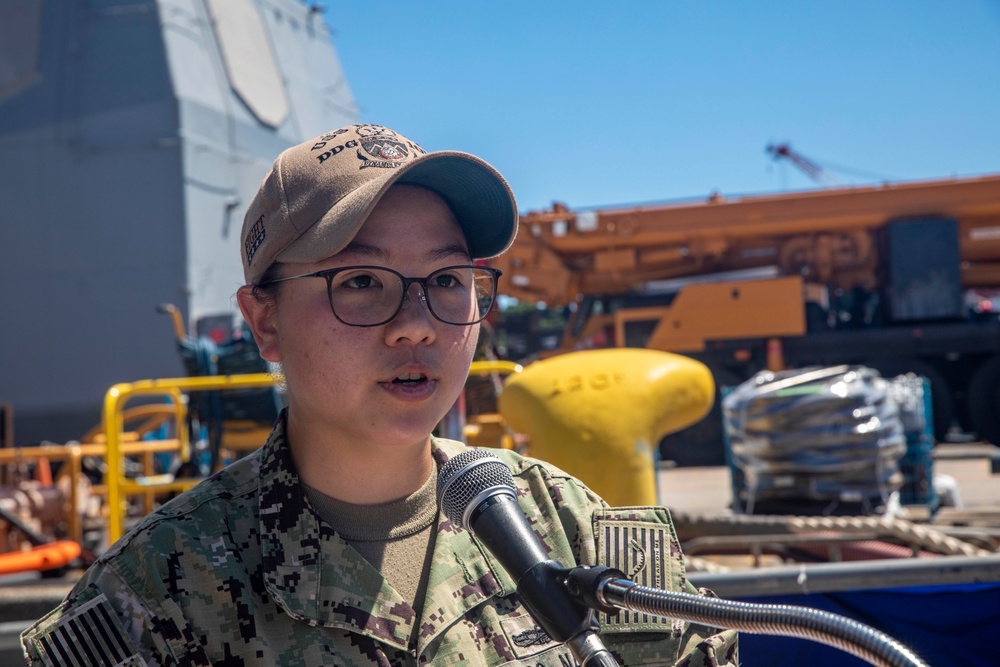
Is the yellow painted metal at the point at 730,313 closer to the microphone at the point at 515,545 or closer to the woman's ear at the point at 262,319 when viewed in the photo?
the woman's ear at the point at 262,319

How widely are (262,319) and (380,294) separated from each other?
0.24m

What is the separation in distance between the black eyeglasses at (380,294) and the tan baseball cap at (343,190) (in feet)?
0.16

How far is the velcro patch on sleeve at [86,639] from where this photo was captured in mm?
1200

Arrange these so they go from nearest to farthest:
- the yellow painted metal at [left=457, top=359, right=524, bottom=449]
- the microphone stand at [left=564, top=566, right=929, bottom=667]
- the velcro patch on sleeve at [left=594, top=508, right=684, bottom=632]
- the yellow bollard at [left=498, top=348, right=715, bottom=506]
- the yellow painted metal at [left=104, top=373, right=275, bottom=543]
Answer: the microphone stand at [left=564, top=566, right=929, bottom=667] → the velcro patch on sleeve at [left=594, top=508, right=684, bottom=632] → the yellow bollard at [left=498, top=348, right=715, bottom=506] → the yellow painted metal at [left=104, top=373, right=275, bottom=543] → the yellow painted metal at [left=457, top=359, right=524, bottom=449]

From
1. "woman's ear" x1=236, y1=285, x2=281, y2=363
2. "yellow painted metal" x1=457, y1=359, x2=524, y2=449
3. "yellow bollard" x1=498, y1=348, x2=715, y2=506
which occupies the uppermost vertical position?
"woman's ear" x1=236, y1=285, x2=281, y2=363

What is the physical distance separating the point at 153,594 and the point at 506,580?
502 millimetres

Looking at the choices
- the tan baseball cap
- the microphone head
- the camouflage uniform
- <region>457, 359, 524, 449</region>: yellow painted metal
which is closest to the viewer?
the microphone head

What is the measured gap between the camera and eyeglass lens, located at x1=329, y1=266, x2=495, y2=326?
140cm

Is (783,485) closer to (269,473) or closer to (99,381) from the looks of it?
(269,473)

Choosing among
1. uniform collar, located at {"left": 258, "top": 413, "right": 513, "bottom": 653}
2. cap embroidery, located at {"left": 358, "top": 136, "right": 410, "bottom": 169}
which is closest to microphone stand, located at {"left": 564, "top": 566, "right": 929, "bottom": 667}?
uniform collar, located at {"left": 258, "top": 413, "right": 513, "bottom": 653}

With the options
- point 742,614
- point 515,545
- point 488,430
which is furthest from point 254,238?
point 488,430

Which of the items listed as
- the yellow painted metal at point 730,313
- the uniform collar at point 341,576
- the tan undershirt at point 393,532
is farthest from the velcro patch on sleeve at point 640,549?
the yellow painted metal at point 730,313

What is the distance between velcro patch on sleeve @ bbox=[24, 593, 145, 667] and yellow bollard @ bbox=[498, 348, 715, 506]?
1.89 meters

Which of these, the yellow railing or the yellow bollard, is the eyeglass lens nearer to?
the yellow bollard
